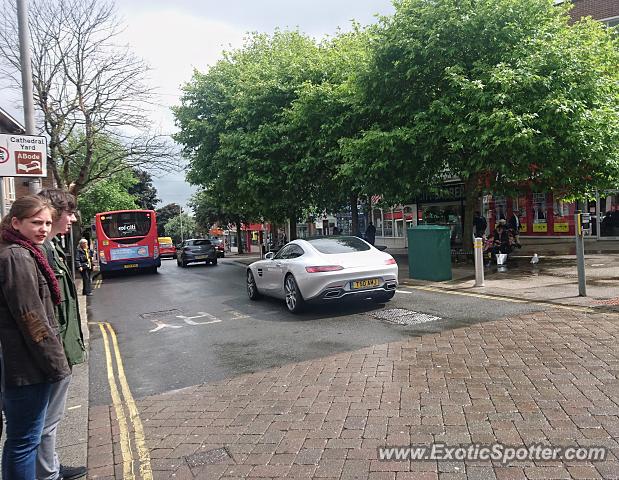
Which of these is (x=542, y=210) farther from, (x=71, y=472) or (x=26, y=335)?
(x=26, y=335)

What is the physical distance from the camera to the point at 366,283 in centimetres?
818

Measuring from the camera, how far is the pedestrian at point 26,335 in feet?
7.92

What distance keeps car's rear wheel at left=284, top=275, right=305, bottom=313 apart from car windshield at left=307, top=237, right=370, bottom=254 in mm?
781

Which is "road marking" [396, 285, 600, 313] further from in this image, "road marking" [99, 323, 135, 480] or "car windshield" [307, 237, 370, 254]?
"road marking" [99, 323, 135, 480]

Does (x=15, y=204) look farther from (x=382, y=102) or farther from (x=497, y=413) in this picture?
(x=382, y=102)

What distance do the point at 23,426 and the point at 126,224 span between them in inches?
761

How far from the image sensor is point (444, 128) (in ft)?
39.2

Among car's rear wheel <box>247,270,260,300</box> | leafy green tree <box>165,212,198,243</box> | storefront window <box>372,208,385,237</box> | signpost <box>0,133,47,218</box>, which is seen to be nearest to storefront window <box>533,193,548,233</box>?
storefront window <box>372,208,385,237</box>

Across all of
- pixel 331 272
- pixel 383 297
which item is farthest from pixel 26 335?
pixel 383 297

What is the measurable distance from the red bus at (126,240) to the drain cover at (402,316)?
50.0ft

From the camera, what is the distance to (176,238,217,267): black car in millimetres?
24312

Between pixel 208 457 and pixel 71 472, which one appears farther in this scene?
pixel 208 457

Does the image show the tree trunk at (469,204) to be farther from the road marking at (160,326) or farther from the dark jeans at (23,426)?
the dark jeans at (23,426)

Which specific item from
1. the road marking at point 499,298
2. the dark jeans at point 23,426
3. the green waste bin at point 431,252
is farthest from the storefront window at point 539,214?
the dark jeans at point 23,426
